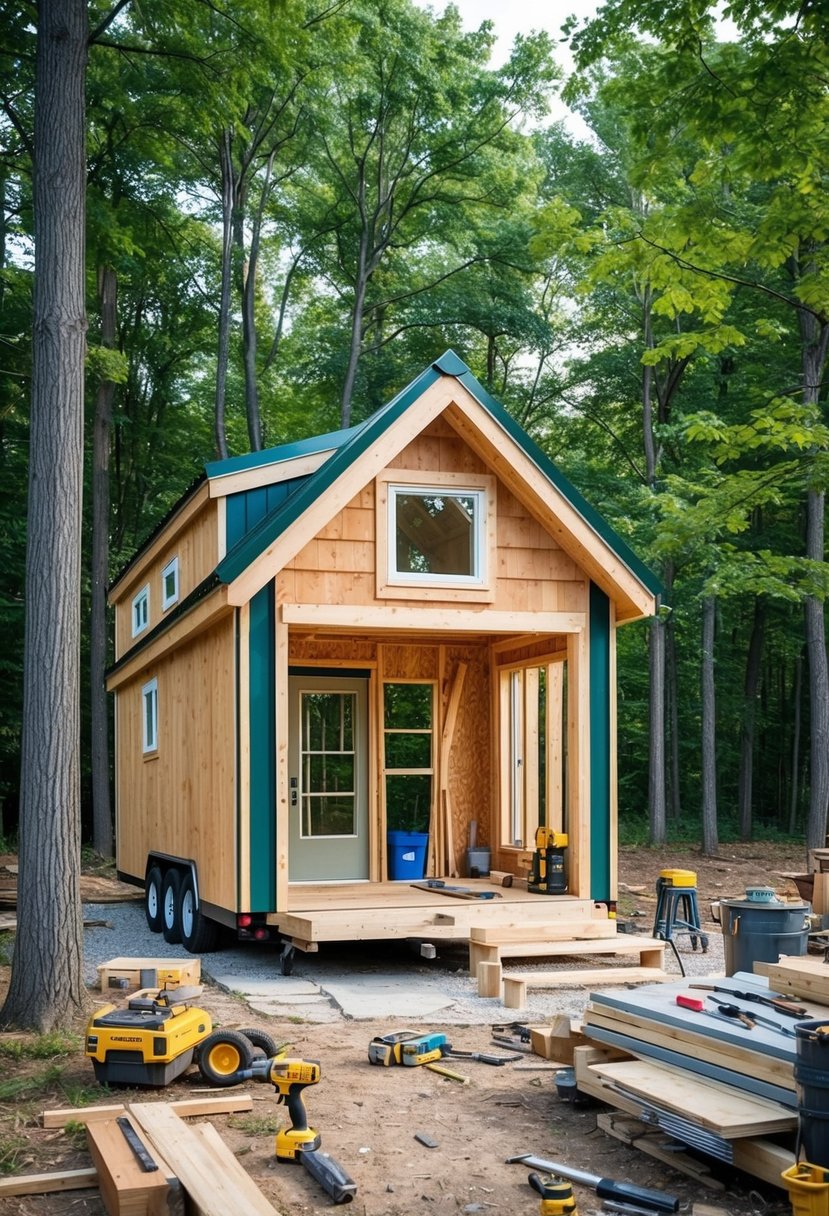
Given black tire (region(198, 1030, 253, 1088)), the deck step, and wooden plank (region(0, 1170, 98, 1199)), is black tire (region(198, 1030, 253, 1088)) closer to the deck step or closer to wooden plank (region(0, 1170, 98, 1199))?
wooden plank (region(0, 1170, 98, 1199))

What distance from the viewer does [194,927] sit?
38.8 ft

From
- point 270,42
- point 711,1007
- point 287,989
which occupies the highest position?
point 270,42

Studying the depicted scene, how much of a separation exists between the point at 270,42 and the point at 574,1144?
898 cm

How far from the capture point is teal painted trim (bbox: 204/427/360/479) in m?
11.7

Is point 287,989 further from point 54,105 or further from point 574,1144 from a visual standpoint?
point 54,105

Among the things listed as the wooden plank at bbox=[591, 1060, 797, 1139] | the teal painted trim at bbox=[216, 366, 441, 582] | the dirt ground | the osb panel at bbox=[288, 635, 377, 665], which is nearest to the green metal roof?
the teal painted trim at bbox=[216, 366, 441, 582]

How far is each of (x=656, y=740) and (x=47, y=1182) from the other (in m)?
19.5

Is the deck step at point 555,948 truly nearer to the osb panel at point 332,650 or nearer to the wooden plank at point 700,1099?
the wooden plank at point 700,1099

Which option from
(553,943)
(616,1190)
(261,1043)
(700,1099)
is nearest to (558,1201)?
(616,1190)

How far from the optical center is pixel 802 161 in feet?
25.8

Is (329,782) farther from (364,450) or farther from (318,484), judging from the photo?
(364,450)

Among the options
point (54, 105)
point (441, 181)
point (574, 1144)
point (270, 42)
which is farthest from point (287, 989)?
point (441, 181)

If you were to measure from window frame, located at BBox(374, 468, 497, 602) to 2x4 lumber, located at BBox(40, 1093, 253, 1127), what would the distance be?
562 cm

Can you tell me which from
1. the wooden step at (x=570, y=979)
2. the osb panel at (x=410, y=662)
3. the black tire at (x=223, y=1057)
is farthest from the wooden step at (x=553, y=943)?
the osb panel at (x=410, y=662)
